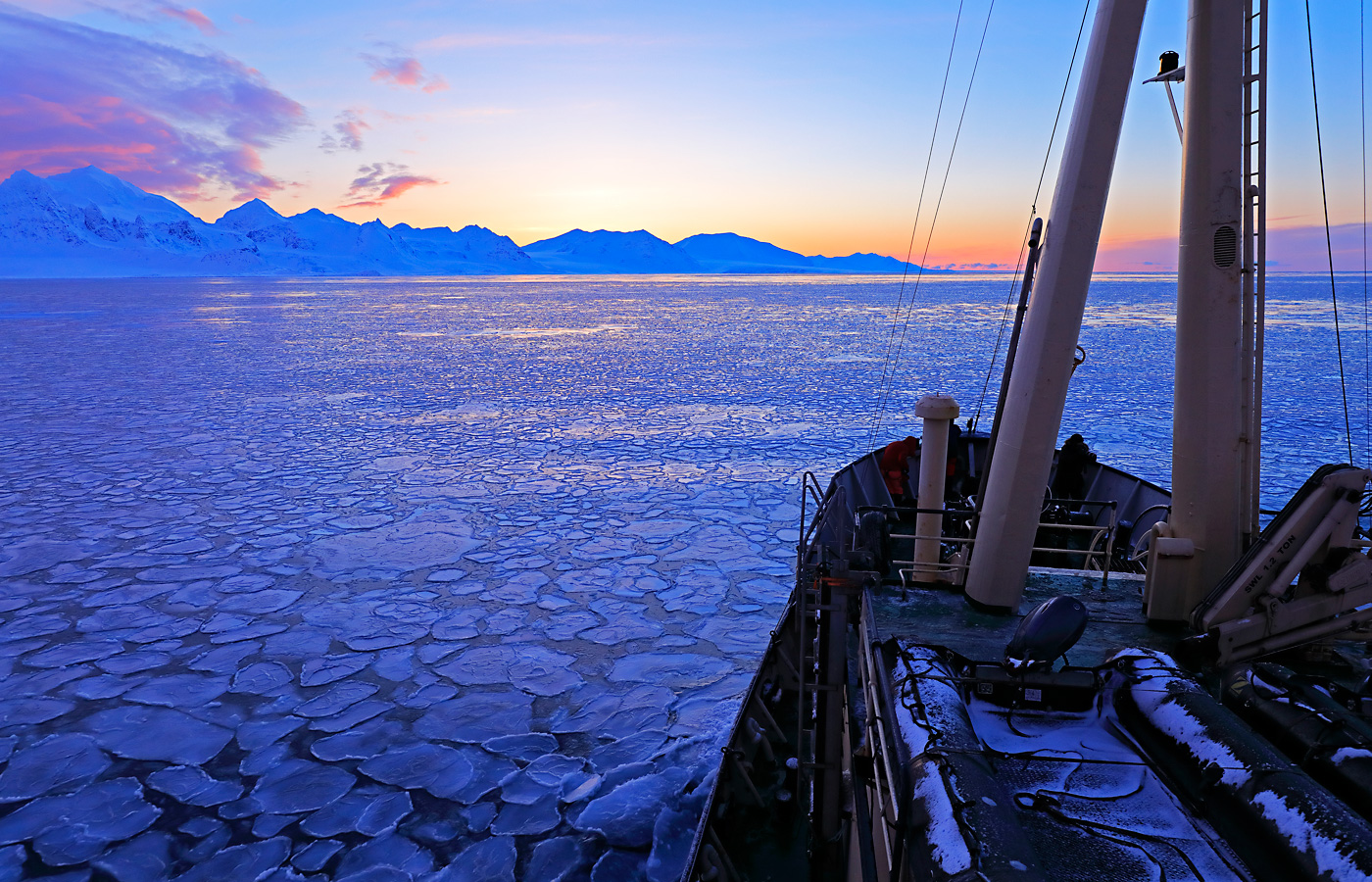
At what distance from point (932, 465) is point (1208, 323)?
75.2 inches

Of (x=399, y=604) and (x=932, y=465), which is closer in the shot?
(x=932, y=465)

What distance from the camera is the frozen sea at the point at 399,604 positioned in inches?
180

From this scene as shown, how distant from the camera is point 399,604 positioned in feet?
24.6

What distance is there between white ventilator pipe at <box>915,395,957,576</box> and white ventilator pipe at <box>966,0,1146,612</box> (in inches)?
27.6

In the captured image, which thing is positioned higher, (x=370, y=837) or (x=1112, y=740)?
(x=1112, y=740)

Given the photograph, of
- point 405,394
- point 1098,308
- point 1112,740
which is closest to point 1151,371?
point 405,394

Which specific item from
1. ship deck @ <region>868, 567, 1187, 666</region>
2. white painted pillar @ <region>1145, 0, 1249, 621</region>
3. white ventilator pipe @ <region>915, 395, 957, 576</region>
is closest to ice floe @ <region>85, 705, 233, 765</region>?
ship deck @ <region>868, 567, 1187, 666</region>

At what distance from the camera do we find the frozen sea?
15.0 feet

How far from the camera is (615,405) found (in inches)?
704

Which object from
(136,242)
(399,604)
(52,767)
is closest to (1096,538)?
(399,604)

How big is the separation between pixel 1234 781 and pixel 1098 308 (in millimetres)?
63162

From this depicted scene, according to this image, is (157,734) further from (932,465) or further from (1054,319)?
(1054,319)

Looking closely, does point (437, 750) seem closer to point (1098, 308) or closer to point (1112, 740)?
point (1112, 740)

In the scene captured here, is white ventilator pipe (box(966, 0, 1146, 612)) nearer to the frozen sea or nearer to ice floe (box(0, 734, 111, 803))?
the frozen sea
